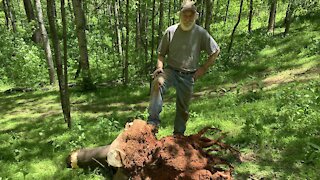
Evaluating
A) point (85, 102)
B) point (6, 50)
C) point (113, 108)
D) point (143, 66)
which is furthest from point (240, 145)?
point (6, 50)

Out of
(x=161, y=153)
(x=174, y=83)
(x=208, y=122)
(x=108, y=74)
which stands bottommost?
(x=108, y=74)

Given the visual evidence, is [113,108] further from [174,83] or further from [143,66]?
[143,66]

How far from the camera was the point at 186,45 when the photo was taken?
19.6 ft

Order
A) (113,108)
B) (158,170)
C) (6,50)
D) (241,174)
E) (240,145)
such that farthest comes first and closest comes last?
Result: 1. (6,50)
2. (113,108)
3. (240,145)
4. (241,174)
5. (158,170)

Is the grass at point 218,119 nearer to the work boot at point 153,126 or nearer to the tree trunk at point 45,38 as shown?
the work boot at point 153,126

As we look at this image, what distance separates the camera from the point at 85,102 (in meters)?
12.8

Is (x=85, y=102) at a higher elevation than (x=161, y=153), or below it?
below

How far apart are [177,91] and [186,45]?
34.7 inches

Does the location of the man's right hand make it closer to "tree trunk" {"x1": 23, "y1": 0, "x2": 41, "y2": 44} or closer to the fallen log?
the fallen log

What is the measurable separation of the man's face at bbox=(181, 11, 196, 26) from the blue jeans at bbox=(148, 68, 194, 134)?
866mm

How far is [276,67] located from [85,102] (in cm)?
827

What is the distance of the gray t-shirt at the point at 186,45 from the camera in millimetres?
5965

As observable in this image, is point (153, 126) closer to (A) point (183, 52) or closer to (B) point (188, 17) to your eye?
(A) point (183, 52)

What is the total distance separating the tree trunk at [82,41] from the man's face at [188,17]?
828cm
